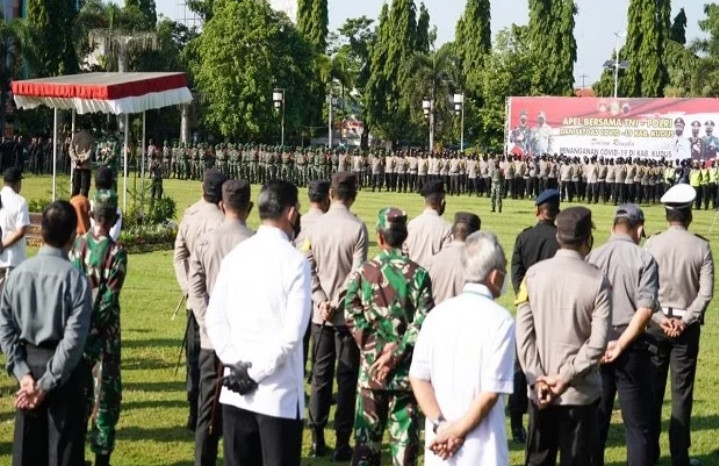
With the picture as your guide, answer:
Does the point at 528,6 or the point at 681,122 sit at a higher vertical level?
the point at 528,6

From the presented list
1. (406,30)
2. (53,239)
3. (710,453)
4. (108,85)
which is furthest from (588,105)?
(53,239)

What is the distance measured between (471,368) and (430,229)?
464cm

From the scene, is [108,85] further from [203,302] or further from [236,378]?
→ [236,378]

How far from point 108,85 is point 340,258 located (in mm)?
11991

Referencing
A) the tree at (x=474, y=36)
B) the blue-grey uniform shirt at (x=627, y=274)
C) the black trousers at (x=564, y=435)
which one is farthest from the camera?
the tree at (x=474, y=36)

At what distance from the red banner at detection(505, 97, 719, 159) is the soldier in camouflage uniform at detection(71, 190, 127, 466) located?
36.6m

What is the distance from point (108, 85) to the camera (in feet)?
63.7

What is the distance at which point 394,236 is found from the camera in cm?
654

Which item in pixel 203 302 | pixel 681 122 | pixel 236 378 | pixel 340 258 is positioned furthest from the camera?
pixel 681 122

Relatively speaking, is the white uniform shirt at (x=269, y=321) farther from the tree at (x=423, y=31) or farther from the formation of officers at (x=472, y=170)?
the tree at (x=423, y=31)

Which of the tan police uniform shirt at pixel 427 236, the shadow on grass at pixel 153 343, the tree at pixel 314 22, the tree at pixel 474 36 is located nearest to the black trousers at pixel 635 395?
the tan police uniform shirt at pixel 427 236

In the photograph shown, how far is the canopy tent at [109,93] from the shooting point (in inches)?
768

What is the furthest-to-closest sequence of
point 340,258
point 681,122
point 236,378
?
point 681,122, point 340,258, point 236,378

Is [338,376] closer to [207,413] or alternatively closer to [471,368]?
[207,413]
